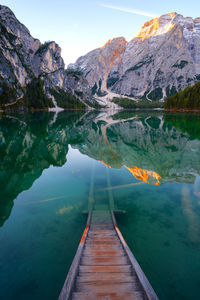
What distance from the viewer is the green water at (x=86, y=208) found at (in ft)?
22.5

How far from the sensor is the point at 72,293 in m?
4.76

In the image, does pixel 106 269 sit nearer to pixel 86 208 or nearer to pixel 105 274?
pixel 105 274

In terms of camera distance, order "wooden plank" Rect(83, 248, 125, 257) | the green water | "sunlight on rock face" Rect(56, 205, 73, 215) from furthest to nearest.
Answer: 1. "sunlight on rock face" Rect(56, 205, 73, 215)
2. the green water
3. "wooden plank" Rect(83, 248, 125, 257)

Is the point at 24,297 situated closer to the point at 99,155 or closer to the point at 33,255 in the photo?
the point at 33,255

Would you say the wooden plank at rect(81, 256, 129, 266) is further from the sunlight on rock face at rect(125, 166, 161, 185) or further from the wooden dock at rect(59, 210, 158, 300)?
the sunlight on rock face at rect(125, 166, 161, 185)

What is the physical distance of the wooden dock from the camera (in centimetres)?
471

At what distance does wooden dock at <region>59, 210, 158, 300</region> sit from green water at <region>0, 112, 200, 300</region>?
1377 millimetres

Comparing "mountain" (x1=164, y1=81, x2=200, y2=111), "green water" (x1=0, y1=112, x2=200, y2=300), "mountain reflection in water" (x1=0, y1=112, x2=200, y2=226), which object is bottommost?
"green water" (x1=0, y1=112, x2=200, y2=300)

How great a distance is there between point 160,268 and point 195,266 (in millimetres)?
1462

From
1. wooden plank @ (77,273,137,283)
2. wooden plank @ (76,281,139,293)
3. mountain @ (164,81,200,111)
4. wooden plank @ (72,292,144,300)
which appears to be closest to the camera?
wooden plank @ (72,292,144,300)

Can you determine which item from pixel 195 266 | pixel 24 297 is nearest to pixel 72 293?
pixel 24 297

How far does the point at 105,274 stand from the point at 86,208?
6178 mm

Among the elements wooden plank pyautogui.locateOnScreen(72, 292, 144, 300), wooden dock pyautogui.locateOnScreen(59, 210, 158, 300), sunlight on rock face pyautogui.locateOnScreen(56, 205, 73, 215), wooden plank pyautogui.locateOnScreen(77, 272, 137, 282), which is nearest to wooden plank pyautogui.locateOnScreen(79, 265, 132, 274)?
wooden dock pyautogui.locateOnScreen(59, 210, 158, 300)

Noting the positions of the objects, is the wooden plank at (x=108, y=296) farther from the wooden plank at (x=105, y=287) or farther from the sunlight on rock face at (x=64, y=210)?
the sunlight on rock face at (x=64, y=210)
